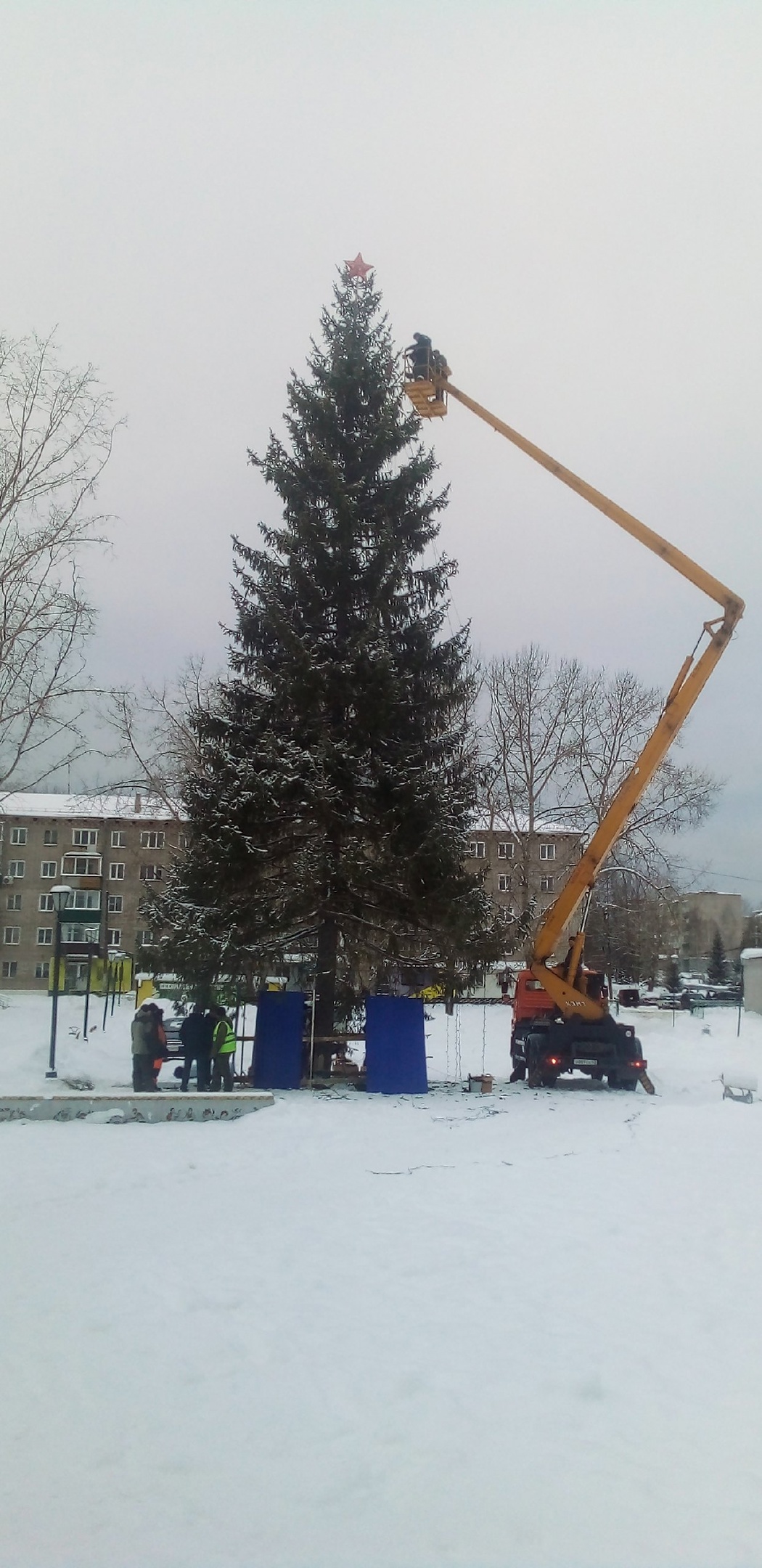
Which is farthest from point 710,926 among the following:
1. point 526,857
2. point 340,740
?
point 340,740

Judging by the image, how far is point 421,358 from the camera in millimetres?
20016

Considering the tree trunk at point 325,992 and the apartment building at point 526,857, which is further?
the apartment building at point 526,857

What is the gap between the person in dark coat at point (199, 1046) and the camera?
17406mm

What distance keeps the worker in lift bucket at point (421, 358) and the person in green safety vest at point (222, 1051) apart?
11.6 meters

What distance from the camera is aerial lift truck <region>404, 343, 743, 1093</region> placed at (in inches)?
776

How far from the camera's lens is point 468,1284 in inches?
280

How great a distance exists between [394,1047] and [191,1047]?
324 centimetres

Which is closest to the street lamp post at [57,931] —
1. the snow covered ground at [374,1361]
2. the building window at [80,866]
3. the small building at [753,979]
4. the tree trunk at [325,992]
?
the tree trunk at [325,992]

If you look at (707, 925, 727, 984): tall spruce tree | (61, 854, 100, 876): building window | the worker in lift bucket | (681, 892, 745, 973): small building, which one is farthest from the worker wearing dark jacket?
(681, 892, 745, 973): small building

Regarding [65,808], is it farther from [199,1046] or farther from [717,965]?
[199,1046]

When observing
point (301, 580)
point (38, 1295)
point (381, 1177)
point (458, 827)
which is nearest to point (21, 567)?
point (301, 580)

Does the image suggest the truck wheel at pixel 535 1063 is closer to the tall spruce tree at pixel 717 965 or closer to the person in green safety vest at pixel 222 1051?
the person in green safety vest at pixel 222 1051

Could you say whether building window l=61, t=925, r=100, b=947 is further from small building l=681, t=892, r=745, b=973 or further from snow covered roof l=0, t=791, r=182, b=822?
small building l=681, t=892, r=745, b=973

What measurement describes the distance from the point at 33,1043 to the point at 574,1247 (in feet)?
62.2
